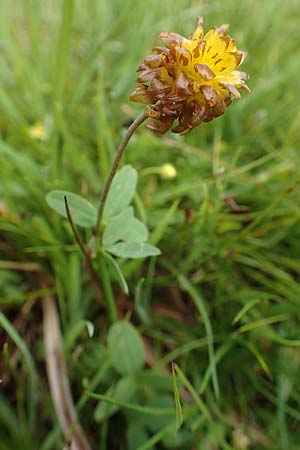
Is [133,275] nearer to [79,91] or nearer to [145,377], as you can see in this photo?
[145,377]

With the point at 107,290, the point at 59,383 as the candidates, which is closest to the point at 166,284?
the point at 107,290

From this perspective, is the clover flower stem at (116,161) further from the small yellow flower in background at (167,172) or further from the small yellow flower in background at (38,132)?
the small yellow flower in background at (38,132)

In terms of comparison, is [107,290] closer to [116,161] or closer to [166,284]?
[166,284]

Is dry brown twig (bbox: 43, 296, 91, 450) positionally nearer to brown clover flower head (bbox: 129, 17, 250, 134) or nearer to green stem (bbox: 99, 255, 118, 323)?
green stem (bbox: 99, 255, 118, 323)

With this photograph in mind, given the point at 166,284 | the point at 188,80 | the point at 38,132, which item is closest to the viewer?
the point at 188,80

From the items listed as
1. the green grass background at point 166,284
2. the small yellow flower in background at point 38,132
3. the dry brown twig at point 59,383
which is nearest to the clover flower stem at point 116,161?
the green grass background at point 166,284
